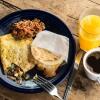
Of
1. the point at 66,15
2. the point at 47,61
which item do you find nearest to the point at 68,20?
the point at 66,15

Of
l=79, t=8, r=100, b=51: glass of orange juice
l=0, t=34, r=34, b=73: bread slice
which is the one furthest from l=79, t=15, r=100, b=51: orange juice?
l=0, t=34, r=34, b=73: bread slice

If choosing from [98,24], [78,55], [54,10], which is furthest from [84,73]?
[54,10]

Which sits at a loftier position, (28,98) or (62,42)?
(62,42)

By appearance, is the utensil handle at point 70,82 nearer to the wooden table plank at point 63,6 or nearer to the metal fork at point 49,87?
the metal fork at point 49,87

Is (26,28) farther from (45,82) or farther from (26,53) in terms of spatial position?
(45,82)

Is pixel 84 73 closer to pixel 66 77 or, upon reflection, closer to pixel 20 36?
pixel 66 77

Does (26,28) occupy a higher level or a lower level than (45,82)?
higher

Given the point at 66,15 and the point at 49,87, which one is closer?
the point at 49,87
